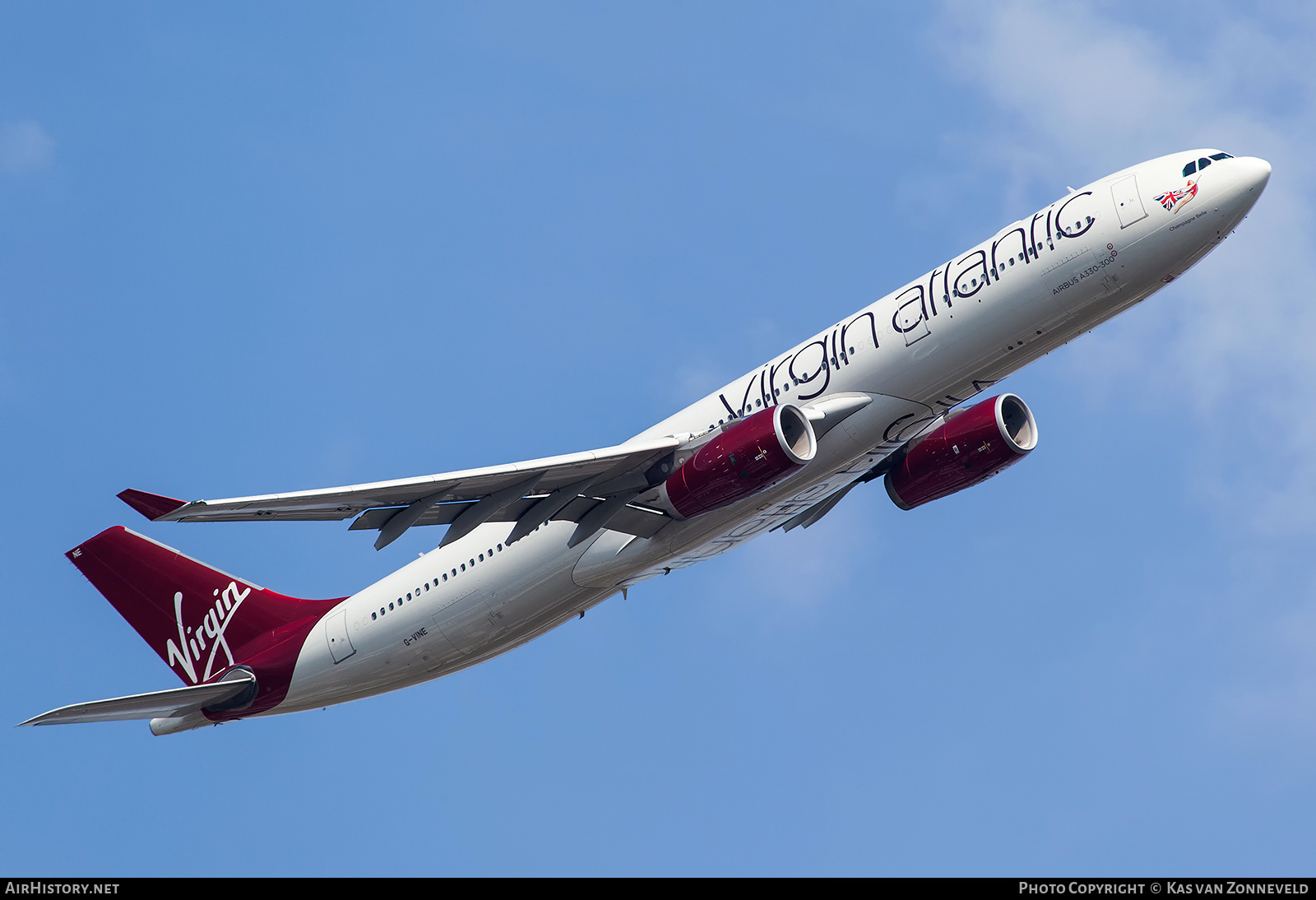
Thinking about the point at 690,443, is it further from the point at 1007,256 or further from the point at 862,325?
the point at 1007,256

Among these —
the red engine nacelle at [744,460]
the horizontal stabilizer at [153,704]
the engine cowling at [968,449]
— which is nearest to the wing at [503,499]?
the red engine nacelle at [744,460]

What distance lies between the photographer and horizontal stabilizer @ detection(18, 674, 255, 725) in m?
34.2

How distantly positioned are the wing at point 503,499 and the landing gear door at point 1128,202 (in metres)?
11.0

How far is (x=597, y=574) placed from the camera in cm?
3491

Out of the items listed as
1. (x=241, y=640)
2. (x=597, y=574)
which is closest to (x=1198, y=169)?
(x=597, y=574)

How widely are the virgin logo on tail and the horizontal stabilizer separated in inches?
48.3

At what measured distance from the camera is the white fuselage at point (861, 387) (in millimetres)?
30391

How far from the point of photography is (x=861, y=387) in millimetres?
31953

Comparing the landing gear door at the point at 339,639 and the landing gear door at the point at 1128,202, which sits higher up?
the landing gear door at the point at 1128,202

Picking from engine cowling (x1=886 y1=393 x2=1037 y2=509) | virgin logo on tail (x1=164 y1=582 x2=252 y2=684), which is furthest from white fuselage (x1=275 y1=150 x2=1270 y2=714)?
virgin logo on tail (x1=164 y1=582 x2=252 y2=684)

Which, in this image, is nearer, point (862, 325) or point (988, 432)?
point (862, 325)

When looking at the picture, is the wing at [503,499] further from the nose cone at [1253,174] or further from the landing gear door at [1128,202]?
the nose cone at [1253,174]

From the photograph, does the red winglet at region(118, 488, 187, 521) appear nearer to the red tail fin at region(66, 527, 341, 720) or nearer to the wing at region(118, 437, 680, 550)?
the wing at region(118, 437, 680, 550)

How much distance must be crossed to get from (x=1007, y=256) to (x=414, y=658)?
17.6 metres
